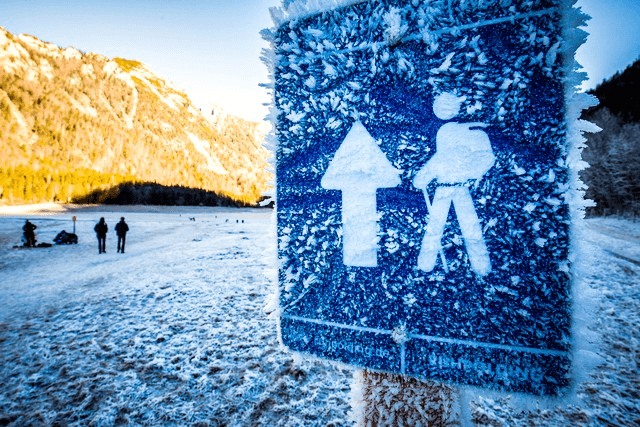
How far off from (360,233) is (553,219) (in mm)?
A: 420

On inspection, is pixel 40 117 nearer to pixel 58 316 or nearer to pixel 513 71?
pixel 58 316

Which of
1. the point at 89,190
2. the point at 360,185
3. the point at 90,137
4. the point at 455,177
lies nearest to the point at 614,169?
the point at 455,177

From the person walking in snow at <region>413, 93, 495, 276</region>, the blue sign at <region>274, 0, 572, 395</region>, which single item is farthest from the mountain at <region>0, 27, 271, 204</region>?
the person walking in snow at <region>413, 93, 495, 276</region>

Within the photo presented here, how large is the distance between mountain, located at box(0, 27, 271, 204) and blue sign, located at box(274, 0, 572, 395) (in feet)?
186

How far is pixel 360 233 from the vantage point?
0.72 metres

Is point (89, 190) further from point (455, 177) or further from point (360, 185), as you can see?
point (455, 177)

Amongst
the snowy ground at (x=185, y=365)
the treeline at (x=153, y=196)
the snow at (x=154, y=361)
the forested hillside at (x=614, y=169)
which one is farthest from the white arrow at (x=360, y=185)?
the treeline at (x=153, y=196)

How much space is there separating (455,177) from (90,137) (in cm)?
7736

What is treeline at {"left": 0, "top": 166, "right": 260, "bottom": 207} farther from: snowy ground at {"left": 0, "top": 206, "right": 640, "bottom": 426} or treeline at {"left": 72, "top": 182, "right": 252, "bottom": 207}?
snowy ground at {"left": 0, "top": 206, "right": 640, "bottom": 426}

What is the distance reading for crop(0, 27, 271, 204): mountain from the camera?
156ft

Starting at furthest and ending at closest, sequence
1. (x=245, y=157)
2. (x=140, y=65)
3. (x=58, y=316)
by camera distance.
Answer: (x=140, y=65)
(x=245, y=157)
(x=58, y=316)

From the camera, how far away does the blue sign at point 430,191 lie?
0.62 m

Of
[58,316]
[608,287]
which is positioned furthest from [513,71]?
[608,287]

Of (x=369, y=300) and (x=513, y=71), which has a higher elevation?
(x=513, y=71)
